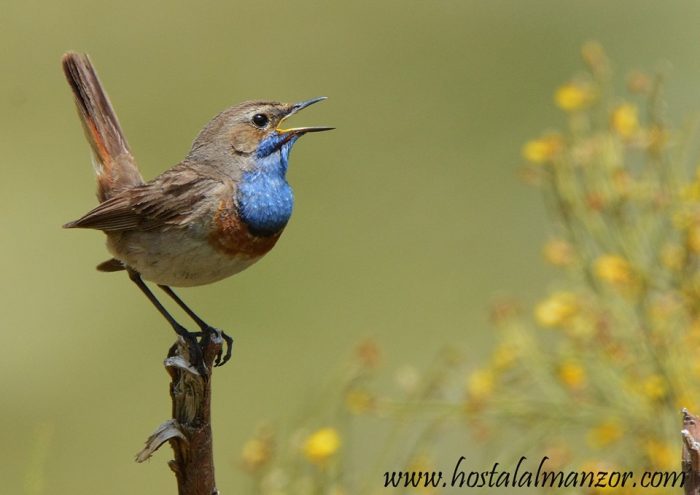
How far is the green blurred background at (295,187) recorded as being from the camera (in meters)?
8.89

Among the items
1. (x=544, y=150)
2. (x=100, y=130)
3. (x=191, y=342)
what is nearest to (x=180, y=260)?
(x=191, y=342)

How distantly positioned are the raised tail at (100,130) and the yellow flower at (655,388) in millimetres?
2048

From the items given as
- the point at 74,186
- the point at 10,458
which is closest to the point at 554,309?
the point at 10,458

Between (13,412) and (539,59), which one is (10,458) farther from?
(539,59)

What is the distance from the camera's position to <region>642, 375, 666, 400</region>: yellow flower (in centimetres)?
472

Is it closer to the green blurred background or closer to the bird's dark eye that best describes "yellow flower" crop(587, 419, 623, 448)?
the bird's dark eye

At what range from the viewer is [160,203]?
4457mm

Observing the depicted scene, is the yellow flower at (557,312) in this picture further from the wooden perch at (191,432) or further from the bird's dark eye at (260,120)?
the wooden perch at (191,432)

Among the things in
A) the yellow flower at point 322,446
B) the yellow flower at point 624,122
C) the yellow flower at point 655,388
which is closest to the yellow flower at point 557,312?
the yellow flower at point 655,388

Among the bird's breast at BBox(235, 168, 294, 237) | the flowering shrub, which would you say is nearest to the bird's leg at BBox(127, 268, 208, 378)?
the bird's breast at BBox(235, 168, 294, 237)

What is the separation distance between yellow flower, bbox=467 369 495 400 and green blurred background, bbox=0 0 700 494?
2.85 metres

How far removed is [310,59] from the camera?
488 inches

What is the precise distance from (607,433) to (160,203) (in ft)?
6.24

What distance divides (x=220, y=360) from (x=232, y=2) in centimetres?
935
